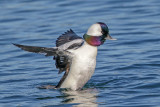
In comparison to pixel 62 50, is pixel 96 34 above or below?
above

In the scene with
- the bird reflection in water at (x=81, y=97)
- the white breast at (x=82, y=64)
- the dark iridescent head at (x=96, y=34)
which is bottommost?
the bird reflection in water at (x=81, y=97)

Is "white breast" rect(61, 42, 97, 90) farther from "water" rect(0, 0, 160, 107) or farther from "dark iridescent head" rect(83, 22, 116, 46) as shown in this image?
"water" rect(0, 0, 160, 107)

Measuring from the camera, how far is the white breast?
30.9 ft

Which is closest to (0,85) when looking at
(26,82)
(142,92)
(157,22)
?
(26,82)

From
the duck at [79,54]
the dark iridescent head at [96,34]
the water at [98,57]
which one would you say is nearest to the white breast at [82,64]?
the duck at [79,54]

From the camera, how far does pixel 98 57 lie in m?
12.8

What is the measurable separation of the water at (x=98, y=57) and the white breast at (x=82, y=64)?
29 centimetres

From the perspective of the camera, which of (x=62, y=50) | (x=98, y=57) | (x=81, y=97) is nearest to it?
(x=62, y=50)

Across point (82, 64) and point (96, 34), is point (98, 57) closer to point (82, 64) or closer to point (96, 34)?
point (82, 64)

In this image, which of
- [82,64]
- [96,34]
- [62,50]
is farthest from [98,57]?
[62,50]

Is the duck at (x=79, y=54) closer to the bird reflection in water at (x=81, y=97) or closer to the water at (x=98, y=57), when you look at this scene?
the bird reflection in water at (x=81, y=97)

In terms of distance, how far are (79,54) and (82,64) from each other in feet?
0.62

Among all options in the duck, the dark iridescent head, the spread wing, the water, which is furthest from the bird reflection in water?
the dark iridescent head

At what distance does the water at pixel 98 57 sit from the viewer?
959 centimetres
